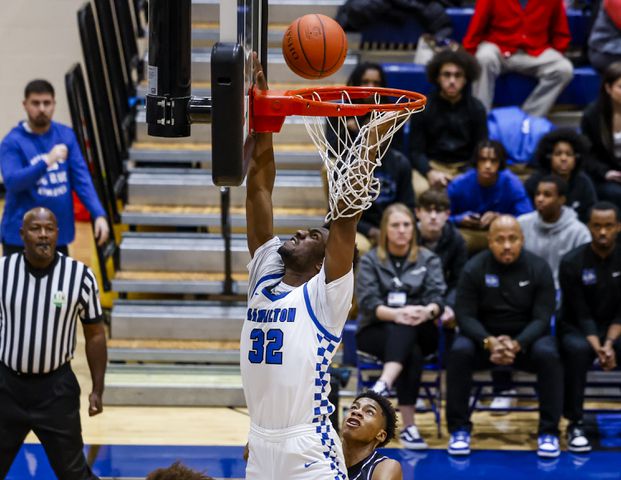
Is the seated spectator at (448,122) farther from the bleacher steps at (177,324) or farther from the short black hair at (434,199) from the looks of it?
the bleacher steps at (177,324)

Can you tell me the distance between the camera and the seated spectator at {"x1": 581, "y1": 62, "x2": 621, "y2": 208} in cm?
873

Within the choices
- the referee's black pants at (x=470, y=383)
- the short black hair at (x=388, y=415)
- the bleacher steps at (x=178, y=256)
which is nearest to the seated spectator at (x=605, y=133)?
the referee's black pants at (x=470, y=383)

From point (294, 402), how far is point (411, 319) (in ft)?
10.2

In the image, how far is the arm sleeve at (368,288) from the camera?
7.46 metres

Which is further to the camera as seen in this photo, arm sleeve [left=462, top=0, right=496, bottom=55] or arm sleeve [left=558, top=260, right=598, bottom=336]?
arm sleeve [left=462, top=0, right=496, bottom=55]

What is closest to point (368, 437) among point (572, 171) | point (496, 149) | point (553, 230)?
point (553, 230)

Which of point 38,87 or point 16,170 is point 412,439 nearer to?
point 16,170

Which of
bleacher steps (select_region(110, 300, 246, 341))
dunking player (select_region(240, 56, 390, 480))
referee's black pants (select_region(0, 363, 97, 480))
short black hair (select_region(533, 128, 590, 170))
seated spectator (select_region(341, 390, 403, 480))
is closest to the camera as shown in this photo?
dunking player (select_region(240, 56, 390, 480))

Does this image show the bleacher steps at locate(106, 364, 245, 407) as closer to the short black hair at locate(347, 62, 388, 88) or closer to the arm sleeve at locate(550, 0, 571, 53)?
the short black hair at locate(347, 62, 388, 88)

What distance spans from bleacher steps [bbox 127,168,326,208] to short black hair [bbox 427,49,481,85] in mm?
1242

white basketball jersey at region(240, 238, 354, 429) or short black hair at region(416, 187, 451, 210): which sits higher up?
short black hair at region(416, 187, 451, 210)

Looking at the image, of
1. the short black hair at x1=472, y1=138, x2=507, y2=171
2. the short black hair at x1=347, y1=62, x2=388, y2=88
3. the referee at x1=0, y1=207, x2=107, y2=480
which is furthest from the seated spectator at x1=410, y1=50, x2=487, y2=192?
the referee at x1=0, y1=207, x2=107, y2=480

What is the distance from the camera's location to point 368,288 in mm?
7496

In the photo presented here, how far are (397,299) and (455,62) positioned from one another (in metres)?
2.22
